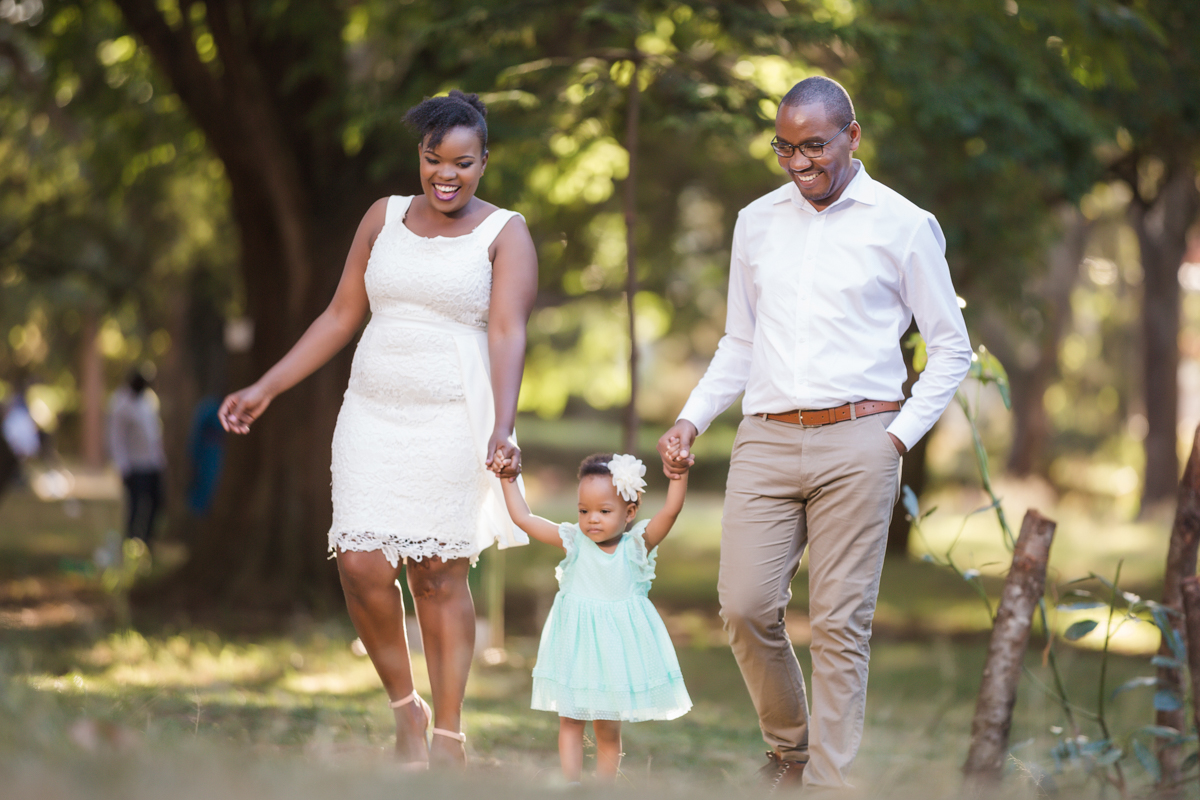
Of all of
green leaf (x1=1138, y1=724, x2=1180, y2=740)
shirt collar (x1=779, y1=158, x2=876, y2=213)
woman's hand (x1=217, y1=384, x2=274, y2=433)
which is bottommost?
green leaf (x1=1138, y1=724, x2=1180, y2=740)

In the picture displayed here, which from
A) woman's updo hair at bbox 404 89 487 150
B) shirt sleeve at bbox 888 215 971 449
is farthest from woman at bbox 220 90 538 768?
shirt sleeve at bbox 888 215 971 449

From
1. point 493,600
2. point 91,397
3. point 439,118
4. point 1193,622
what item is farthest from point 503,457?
point 91,397

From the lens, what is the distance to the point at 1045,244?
14102 mm

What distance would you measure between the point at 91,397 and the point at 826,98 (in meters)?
33.4

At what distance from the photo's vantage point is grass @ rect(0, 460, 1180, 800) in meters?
3.16

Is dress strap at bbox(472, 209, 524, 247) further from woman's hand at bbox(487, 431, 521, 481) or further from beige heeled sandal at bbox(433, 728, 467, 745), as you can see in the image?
beige heeled sandal at bbox(433, 728, 467, 745)

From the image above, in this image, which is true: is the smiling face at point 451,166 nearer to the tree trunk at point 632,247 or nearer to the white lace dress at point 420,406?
the white lace dress at point 420,406

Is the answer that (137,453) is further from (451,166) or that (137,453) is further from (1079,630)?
(1079,630)

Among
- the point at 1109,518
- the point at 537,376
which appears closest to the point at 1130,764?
the point at 1109,518

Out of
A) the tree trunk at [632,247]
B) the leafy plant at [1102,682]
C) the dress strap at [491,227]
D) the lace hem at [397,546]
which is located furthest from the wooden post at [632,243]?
the lace hem at [397,546]

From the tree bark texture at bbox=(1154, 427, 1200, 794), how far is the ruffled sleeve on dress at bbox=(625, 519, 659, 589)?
2.20 metres

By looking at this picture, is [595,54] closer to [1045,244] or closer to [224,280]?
[1045,244]

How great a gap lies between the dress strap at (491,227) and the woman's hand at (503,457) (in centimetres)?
71

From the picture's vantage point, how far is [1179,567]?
17.1ft
